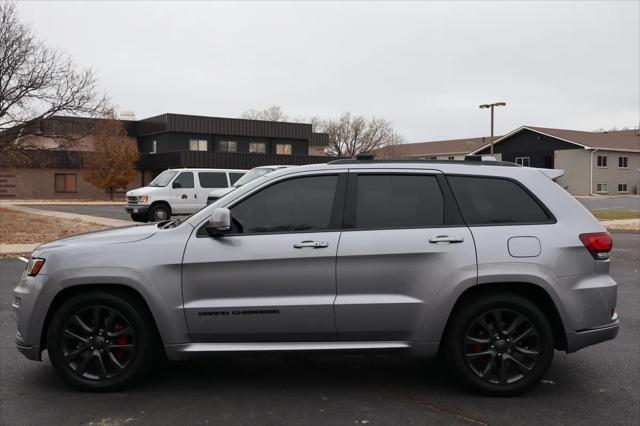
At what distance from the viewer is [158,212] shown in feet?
62.6

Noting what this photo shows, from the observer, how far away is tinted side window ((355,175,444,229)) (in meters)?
4.41

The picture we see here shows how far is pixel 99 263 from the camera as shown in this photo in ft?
14.0

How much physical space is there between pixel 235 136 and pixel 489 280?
44.4m

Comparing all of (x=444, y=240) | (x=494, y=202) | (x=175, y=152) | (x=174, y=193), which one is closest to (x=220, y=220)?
(x=444, y=240)

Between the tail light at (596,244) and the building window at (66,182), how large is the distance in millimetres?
46682

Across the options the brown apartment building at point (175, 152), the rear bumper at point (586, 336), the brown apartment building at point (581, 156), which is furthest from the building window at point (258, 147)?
the rear bumper at point (586, 336)

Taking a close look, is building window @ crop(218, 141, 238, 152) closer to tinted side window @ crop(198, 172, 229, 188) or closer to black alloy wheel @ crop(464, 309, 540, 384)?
tinted side window @ crop(198, 172, 229, 188)

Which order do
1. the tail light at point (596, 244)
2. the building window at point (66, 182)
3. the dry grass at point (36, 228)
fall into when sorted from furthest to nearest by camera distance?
1. the building window at point (66, 182)
2. the dry grass at point (36, 228)
3. the tail light at point (596, 244)

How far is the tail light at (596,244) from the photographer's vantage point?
439 centimetres

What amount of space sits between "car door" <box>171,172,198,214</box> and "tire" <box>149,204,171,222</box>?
0.26 m

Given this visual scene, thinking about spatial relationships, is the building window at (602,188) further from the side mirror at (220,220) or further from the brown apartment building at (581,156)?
the side mirror at (220,220)

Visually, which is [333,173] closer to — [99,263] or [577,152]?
[99,263]

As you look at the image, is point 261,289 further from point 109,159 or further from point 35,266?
point 109,159

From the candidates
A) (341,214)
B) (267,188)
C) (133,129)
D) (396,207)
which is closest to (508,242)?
(396,207)
